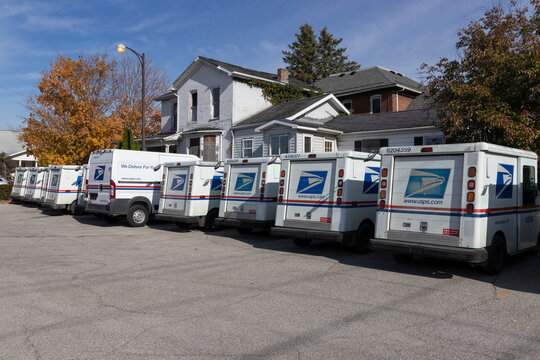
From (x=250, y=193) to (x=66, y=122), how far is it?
20.8 meters

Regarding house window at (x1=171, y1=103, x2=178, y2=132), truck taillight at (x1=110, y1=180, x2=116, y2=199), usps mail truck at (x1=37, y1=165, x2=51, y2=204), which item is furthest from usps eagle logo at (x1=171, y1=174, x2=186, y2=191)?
house window at (x1=171, y1=103, x2=178, y2=132)

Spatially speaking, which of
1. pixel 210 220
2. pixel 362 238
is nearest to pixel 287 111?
pixel 210 220

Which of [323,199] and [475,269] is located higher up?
[323,199]

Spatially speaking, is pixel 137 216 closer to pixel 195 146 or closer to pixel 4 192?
pixel 195 146

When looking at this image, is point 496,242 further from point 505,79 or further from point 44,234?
point 44,234

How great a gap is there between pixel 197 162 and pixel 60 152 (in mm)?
18664

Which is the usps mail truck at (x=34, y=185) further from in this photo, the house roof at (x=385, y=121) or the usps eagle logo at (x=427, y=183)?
the usps eagle logo at (x=427, y=183)

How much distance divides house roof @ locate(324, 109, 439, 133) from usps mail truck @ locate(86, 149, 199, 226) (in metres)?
11.0

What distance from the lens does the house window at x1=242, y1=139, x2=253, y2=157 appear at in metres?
24.9

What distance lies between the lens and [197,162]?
44.1ft

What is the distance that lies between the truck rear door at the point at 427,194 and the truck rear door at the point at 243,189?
4482mm

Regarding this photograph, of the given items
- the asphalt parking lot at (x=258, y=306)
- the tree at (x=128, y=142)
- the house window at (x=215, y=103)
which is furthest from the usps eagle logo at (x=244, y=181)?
the house window at (x=215, y=103)

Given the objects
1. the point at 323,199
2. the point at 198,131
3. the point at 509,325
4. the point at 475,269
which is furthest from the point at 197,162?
the point at 198,131

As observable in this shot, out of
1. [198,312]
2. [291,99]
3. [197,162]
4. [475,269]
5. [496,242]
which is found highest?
[291,99]
